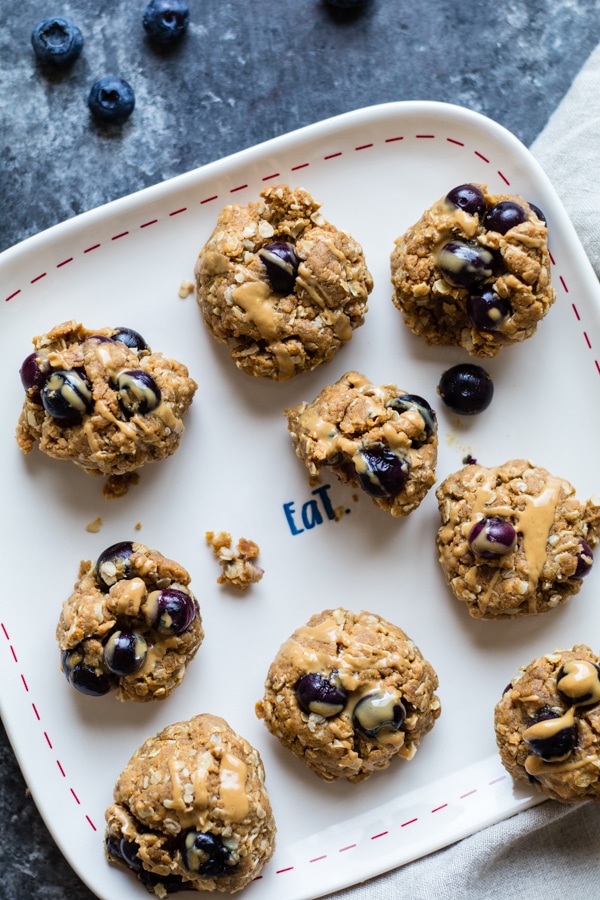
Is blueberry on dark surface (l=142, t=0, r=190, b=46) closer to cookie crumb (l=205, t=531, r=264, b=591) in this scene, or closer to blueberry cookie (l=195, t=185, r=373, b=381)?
blueberry cookie (l=195, t=185, r=373, b=381)

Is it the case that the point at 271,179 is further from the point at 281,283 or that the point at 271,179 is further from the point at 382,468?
the point at 382,468

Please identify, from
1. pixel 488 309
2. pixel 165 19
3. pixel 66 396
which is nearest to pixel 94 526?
pixel 66 396

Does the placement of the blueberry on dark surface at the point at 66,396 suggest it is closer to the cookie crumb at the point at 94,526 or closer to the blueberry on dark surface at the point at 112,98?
the cookie crumb at the point at 94,526

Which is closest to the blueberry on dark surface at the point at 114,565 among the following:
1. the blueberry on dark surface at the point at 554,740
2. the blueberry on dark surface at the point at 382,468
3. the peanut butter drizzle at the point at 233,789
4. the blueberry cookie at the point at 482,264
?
the peanut butter drizzle at the point at 233,789

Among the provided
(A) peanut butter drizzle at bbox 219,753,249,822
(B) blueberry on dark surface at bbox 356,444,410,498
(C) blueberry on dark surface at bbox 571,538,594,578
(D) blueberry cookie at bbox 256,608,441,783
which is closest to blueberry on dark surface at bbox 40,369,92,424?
(B) blueberry on dark surface at bbox 356,444,410,498

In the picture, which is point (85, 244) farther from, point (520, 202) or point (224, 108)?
point (520, 202)
